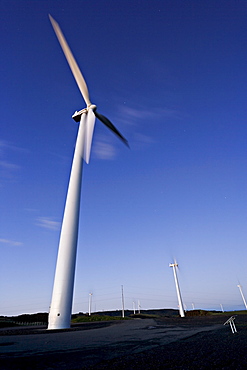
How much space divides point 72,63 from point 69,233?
2019cm

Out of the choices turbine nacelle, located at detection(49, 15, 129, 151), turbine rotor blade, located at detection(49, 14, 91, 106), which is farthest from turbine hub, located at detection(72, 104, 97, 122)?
turbine rotor blade, located at detection(49, 14, 91, 106)

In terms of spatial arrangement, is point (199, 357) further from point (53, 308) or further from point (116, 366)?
point (53, 308)

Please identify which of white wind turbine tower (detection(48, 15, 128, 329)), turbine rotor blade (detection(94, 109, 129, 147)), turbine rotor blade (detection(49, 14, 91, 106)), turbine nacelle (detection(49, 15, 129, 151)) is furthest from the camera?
turbine rotor blade (detection(94, 109, 129, 147))

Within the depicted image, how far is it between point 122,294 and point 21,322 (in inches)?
1760

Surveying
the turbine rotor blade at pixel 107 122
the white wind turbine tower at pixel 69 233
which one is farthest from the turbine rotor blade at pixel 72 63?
the turbine rotor blade at pixel 107 122

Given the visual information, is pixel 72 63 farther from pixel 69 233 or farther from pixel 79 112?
pixel 69 233

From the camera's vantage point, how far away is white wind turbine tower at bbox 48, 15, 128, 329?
1759cm

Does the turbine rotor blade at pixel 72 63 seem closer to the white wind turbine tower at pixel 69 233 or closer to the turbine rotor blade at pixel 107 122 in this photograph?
the white wind turbine tower at pixel 69 233

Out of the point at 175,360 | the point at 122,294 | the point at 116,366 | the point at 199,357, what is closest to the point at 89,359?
the point at 116,366

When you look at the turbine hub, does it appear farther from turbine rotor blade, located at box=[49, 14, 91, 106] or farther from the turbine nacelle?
turbine rotor blade, located at box=[49, 14, 91, 106]

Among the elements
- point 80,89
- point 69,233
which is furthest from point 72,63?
point 69,233

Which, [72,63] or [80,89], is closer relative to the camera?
[72,63]

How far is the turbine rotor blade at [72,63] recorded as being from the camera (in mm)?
23594

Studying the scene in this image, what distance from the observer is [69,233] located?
19.9 m
